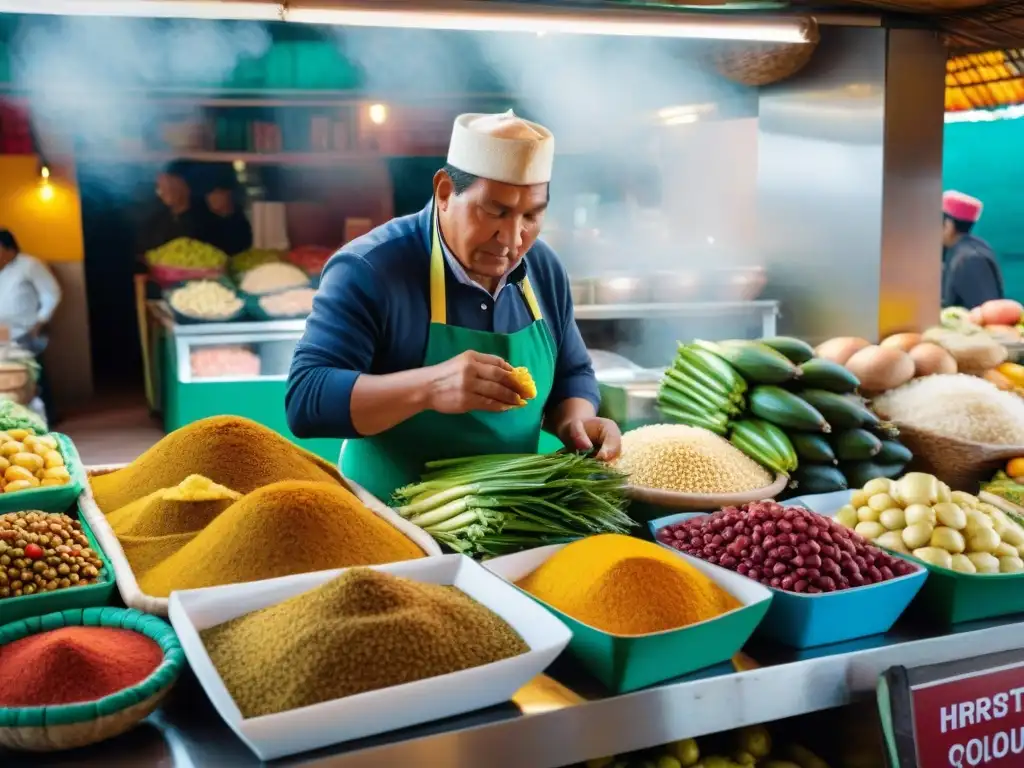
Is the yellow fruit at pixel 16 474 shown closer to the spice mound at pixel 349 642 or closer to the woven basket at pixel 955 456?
the spice mound at pixel 349 642

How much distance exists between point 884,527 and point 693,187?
3588 mm

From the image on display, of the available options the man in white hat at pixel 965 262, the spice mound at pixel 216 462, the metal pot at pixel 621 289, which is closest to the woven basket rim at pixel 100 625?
the spice mound at pixel 216 462

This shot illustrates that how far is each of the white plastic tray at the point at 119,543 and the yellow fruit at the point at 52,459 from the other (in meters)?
0.13

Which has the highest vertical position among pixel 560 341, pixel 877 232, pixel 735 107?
pixel 735 107

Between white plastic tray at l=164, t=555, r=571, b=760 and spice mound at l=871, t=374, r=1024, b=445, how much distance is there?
152 centimetres

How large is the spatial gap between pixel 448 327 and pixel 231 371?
120 inches

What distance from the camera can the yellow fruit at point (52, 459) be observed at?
2008 millimetres

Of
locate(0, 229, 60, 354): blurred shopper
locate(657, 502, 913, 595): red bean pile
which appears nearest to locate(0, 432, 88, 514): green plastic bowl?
locate(657, 502, 913, 595): red bean pile

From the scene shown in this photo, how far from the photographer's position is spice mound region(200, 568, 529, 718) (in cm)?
113

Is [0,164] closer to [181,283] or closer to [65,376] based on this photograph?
[65,376]

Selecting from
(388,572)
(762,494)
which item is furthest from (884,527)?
(388,572)

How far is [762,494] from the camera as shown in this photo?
6.56 feet

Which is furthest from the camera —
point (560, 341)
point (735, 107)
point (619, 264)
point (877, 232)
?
point (619, 264)

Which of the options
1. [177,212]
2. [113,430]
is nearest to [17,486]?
[113,430]
